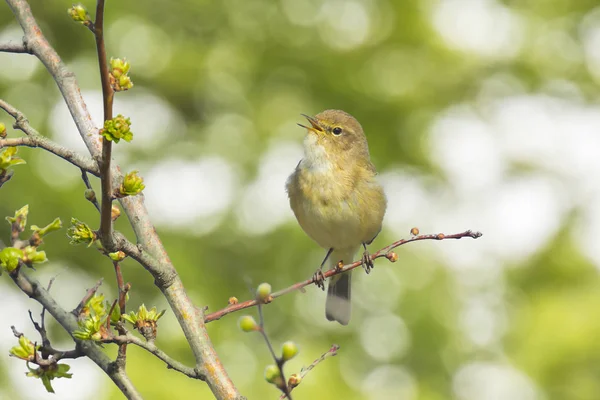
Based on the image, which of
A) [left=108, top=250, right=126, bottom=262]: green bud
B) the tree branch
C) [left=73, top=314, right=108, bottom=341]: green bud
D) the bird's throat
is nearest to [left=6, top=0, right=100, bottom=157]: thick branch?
the tree branch

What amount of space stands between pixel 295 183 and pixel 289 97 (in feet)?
14.9

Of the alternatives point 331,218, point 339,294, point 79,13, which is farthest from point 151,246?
point 339,294

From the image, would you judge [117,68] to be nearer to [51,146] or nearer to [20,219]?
[51,146]

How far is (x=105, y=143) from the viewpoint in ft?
4.44

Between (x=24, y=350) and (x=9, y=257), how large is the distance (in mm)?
230

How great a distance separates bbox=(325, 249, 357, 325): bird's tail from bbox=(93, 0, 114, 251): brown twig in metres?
2.67

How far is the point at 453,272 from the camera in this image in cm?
763

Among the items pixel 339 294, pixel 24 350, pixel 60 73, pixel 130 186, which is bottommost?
pixel 24 350

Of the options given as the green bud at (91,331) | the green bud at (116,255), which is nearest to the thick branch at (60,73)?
the green bud at (116,255)

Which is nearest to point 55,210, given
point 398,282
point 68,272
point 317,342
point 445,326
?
point 68,272

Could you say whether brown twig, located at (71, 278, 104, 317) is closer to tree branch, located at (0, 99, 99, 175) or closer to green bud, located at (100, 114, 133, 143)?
tree branch, located at (0, 99, 99, 175)

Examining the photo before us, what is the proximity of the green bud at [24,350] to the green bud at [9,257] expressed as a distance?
182 mm

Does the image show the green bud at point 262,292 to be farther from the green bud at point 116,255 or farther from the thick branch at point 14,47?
the thick branch at point 14,47

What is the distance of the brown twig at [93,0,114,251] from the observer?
4.13 feet
